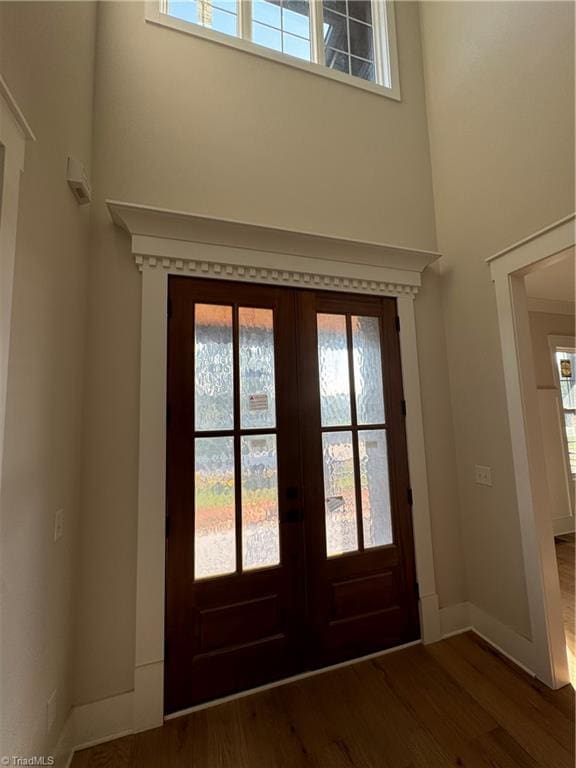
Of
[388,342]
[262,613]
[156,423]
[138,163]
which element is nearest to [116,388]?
[156,423]

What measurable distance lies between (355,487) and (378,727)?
1.14 meters

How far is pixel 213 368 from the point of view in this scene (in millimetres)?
2027

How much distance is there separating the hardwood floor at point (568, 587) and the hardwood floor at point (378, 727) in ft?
1.21

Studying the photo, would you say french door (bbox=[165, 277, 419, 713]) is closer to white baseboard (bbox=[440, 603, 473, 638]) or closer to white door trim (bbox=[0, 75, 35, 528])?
white baseboard (bbox=[440, 603, 473, 638])

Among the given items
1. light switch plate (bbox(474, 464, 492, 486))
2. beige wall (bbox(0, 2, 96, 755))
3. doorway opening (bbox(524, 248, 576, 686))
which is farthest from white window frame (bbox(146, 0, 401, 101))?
light switch plate (bbox(474, 464, 492, 486))

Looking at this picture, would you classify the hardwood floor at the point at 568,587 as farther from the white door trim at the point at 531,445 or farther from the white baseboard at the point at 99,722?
the white baseboard at the point at 99,722

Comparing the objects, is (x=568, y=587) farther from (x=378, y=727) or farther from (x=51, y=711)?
(x=51, y=711)

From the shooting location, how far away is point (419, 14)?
117 inches

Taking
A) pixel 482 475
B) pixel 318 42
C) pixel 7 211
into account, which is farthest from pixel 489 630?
pixel 318 42

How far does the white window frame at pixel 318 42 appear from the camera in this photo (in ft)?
7.30

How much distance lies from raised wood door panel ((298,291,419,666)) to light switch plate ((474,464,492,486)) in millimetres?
466

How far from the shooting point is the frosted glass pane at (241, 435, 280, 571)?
1.99m

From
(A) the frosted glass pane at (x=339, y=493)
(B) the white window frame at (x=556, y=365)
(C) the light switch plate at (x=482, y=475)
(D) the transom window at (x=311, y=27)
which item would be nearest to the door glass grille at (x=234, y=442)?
(A) the frosted glass pane at (x=339, y=493)

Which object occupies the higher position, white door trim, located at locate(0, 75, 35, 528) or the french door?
white door trim, located at locate(0, 75, 35, 528)
